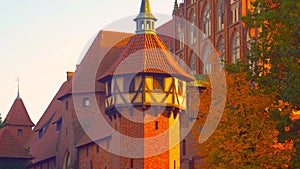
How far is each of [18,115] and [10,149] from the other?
2213cm

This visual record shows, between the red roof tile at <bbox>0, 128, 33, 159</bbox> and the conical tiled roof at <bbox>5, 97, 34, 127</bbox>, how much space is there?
65.7 ft

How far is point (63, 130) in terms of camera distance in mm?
67750

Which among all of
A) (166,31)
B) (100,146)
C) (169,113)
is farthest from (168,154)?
(166,31)

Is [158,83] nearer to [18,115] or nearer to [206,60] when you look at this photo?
[206,60]

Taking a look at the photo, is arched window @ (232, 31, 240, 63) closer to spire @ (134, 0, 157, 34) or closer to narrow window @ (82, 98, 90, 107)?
narrow window @ (82, 98, 90, 107)

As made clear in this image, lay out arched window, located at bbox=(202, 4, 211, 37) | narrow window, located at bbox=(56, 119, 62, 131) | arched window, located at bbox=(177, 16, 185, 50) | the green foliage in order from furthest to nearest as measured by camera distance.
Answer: narrow window, located at bbox=(56, 119, 62, 131) < arched window, located at bbox=(177, 16, 185, 50) < arched window, located at bbox=(202, 4, 211, 37) < the green foliage

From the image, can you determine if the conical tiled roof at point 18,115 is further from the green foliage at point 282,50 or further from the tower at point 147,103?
the green foliage at point 282,50

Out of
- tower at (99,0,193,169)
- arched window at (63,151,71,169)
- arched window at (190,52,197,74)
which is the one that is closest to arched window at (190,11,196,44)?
arched window at (190,52,197,74)

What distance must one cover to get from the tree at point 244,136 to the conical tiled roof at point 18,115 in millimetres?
46920

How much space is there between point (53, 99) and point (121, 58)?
3447 cm

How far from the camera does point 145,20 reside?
48.5 meters

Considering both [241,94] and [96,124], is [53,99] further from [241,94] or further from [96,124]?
[241,94]

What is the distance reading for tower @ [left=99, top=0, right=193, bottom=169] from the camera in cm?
4562

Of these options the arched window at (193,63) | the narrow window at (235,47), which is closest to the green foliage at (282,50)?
the narrow window at (235,47)
